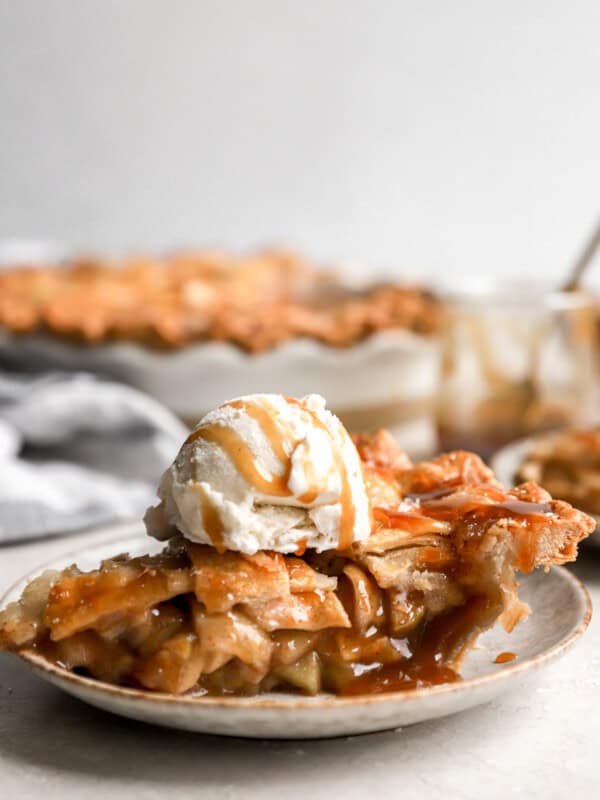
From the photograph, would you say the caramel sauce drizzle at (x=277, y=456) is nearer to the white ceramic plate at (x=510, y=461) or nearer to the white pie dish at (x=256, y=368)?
the white ceramic plate at (x=510, y=461)

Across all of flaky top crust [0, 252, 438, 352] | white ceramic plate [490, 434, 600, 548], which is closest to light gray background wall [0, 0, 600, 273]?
flaky top crust [0, 252, 438, 352]

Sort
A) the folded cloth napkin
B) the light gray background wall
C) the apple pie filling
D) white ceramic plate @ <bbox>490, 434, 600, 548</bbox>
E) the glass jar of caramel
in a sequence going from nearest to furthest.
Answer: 1. the apple pie filling
2. white ceramic plate @ <bbox>490, 434, 600, 548</bbox>
3. the folded cloth napkin
4. the glass jar of caramel
5. the light gray background wall

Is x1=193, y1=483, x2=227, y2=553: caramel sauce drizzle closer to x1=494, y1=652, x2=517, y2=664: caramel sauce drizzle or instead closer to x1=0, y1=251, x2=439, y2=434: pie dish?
x1=494, y1=652, x2=517, y2=664: caramel sauce drizzle

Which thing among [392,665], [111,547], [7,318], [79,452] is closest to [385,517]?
[392,665]

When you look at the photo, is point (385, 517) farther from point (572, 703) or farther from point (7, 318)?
point (7, 318)

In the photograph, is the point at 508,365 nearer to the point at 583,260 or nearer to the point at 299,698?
the point at 583,260

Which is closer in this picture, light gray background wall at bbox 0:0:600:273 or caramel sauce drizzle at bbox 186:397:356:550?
caramel sauce drizzle at bbox 186:397:356:550

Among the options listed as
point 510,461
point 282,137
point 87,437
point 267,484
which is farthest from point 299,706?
point 282,137
